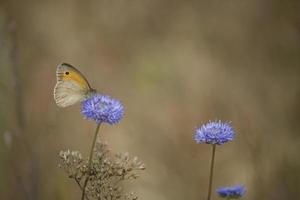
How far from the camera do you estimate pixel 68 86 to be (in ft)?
13.7

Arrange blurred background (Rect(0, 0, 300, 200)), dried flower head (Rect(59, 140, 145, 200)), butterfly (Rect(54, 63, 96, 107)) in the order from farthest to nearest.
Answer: blurred background (Rect(0, 0, 300, 200)), butterfly (Rect(54, 63, 96, 107)), dried flower head (Rect(59, 140, 145, 200))

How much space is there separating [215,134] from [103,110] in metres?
0.60

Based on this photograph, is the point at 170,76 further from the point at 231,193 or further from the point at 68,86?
the point at 231,193

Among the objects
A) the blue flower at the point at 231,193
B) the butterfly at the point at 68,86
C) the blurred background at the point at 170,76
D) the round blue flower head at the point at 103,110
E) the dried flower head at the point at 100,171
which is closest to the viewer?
the dried flower head at the point at 100,171

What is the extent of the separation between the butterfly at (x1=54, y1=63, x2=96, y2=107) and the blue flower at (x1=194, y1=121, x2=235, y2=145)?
74 cm

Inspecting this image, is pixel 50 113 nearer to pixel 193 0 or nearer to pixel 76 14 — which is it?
pixel 76 14

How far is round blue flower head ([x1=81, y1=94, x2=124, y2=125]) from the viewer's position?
3.70 m

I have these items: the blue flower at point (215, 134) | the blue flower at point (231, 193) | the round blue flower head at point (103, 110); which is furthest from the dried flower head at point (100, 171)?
the blue flower at point (231, 193)

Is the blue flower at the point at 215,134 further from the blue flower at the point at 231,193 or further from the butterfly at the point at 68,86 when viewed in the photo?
the butterfly at the point at 68,86

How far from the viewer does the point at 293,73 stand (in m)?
8.36

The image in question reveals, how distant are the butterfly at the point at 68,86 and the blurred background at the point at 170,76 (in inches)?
138

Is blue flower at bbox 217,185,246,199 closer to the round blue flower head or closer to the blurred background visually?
the round blue flower head

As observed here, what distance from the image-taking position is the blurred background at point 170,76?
26.0ft

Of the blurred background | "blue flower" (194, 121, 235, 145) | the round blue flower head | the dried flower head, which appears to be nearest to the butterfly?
the round blue flower head
